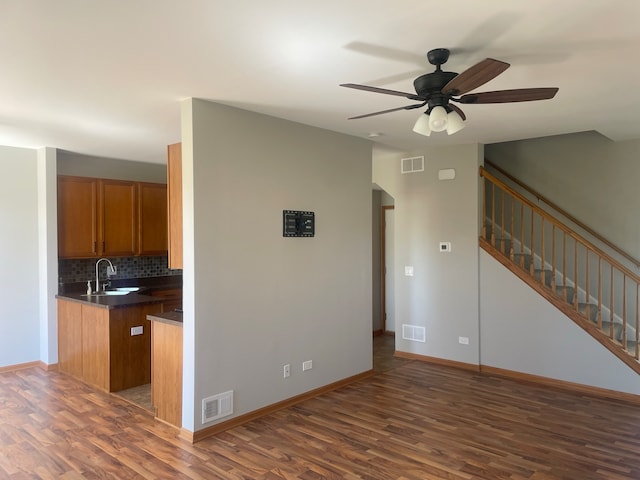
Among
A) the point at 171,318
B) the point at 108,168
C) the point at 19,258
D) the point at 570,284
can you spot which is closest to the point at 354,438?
the point at 171,318

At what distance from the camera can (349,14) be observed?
2182 millimetres

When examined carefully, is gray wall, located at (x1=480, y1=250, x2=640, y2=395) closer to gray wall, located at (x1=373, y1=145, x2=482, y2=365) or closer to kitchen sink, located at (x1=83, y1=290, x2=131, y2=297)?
gray wall, located at (x1=373, y1=145, x2=482, y2=365)

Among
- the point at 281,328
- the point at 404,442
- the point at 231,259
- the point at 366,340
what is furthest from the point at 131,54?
the point at 366,340

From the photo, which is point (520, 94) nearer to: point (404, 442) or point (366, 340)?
point (404, 442)

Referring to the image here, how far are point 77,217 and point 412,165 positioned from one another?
13.7 ft

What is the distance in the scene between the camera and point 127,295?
5336 mm

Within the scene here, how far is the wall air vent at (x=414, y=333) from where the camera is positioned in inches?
228

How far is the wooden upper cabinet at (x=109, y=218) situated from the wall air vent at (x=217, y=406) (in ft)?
10.0

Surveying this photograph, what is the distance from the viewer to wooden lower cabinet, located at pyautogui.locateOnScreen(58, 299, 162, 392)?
4.63 metres

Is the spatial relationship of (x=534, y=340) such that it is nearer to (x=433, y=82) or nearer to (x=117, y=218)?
(x=433, y=82)

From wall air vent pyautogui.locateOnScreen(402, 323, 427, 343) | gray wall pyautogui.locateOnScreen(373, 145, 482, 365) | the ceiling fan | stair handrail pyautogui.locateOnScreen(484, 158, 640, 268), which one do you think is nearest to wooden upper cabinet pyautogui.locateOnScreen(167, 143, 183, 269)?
the ceiling fan

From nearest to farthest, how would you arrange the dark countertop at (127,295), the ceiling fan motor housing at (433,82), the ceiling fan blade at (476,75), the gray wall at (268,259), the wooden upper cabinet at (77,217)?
1. the ceiling fan blade at (476,75)
2. the ceiling fan motor housing at (433,82)
3. the gray wall at (268,259)
4. the dark countertop at (127,295)
5. the wooden upper cabinet at (77,217)

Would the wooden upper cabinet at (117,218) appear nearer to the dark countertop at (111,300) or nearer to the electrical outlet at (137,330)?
the dark countertop at (111,300)

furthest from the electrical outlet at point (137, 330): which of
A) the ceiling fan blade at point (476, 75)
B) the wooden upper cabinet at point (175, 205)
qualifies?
the ceiling fan blade at point (476, 75)
